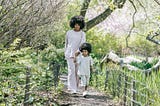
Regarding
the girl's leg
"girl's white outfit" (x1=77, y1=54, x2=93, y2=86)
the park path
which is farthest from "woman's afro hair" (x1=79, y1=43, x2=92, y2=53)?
the park path

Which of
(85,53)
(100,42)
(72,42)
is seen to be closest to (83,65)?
(85,53)

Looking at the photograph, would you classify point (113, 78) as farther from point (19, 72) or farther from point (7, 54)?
point (7, 54)

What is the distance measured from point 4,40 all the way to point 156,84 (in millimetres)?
3071

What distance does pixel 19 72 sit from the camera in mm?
8148

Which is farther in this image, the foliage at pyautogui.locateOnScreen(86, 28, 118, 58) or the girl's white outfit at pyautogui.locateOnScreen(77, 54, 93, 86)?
the foliage at pyautogui.locateOnScreen(86, 28, 118, 58)

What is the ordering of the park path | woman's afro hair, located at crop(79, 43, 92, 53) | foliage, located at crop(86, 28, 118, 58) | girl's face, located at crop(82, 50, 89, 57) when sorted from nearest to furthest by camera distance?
the park path < woman's afro hair, located at crop(79, 43, 92, 53) < girl's face, located at crop(82, 50, 89, 57) < foliage, located at crop(86, 28, 118, 58)

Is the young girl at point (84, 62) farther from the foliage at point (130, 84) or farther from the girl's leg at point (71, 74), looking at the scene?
the foliage at point (130, 84)

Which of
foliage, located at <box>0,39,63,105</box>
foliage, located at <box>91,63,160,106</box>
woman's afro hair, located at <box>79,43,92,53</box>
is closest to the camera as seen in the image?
foliage, located at <box>0,39,63,105</box>

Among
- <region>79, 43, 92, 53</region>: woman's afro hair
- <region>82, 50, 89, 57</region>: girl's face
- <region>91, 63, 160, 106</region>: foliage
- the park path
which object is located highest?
<region>79, 43, 92, 53</region>: woman's afro hair

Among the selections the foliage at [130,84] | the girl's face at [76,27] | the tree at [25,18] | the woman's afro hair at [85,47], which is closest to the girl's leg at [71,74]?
the woman's afro hair at [85,47]

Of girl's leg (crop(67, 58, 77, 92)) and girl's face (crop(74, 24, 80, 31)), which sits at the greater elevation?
girl's face (crop(74, 24, 80, 31))

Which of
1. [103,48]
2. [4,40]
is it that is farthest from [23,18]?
[103,48]

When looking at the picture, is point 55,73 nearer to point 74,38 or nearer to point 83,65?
point 83,65

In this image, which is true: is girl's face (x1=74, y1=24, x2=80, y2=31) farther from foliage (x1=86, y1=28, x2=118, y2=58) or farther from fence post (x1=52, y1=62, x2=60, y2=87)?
foliage (x1=86, y1=28, x2=118, y2=58)
